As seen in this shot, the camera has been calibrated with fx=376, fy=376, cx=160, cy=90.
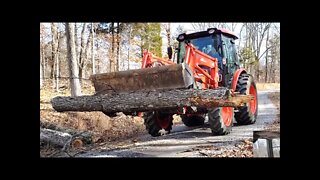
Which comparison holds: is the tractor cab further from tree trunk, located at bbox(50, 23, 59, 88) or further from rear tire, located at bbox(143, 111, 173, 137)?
tree trunk, located at bbox(50, 23, 59, 88)

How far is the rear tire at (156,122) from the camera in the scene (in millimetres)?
4910

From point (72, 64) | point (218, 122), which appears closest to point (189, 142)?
point (218, 122)

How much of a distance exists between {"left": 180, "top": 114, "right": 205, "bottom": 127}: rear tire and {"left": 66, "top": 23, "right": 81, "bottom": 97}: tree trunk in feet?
4.93

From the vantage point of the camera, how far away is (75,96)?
15.1 ft

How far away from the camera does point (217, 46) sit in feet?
16.4

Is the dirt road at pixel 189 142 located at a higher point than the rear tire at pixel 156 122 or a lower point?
lower

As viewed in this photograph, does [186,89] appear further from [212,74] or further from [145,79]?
[212,74]

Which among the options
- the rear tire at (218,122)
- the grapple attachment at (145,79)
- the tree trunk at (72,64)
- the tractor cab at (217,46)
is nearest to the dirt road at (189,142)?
the rear tire at (218,122)

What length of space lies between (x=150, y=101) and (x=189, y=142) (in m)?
0.77

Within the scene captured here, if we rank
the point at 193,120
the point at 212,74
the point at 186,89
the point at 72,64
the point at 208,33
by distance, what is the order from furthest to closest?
the point at 72,64 → the point at 193,120 → the point at 208,33 → the point at 212,74 → the point at 186,89

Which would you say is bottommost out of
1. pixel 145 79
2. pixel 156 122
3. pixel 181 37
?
pixel 156 122

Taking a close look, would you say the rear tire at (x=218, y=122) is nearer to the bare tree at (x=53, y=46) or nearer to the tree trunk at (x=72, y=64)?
the tree trunk at (x=72, y=64)

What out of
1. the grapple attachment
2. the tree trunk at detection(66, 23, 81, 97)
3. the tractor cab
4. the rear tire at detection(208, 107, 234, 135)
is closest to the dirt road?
the rear tire at detection(208, 107, 234, 135)
